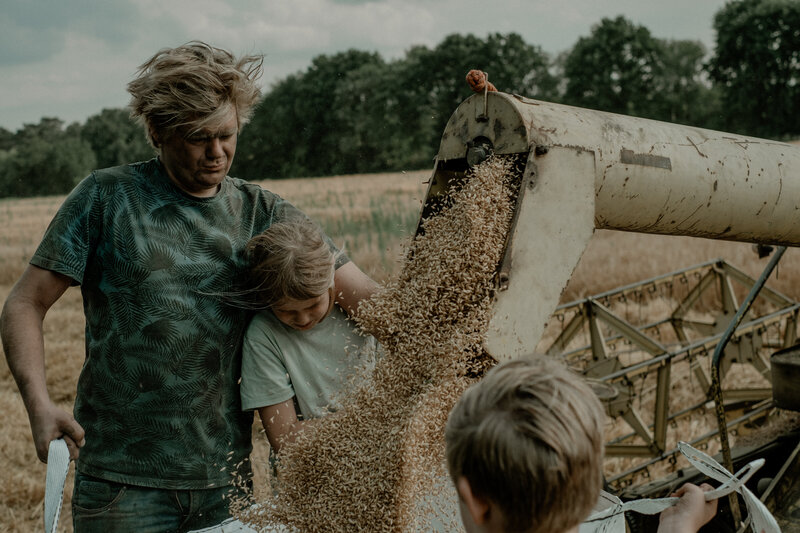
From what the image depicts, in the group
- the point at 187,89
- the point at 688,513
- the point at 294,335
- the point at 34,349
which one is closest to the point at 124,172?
the point at 187,89

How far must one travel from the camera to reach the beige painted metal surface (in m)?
1.39

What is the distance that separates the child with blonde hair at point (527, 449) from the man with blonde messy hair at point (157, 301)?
85cm

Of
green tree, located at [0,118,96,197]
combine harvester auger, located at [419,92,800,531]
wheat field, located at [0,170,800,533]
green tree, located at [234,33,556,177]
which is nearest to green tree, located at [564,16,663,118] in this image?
green tree, located at [234,33,556,177]

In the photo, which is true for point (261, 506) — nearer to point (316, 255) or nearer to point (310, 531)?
point (310, 531)

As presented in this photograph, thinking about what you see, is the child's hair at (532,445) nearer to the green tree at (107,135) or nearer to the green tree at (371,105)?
the green tree at (371,105)

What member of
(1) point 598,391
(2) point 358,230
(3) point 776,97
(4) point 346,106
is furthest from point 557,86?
(1) point 598,391

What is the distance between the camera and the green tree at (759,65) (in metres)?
41.1

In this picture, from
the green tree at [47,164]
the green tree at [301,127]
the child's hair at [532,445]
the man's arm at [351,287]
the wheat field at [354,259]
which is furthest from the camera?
the green tree at [301,127]

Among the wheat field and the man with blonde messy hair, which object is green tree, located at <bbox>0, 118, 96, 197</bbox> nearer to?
the wheat field

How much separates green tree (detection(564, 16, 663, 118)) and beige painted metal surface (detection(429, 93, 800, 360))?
4957 centimetres

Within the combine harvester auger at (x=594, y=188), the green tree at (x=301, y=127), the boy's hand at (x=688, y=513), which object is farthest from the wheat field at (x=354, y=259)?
the green tree at (x=301, y=127)

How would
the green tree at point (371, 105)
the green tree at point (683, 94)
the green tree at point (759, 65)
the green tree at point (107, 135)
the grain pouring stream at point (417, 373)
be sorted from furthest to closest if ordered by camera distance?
the green tree at point (683, 94) → the green tree at point (759, 65) → the green tree at point (371, 105) → the green tree at point (107, 135) → the grain pouring stream at point (417, 373)

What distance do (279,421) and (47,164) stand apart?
3239 centimetres

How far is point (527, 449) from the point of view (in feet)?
3.50
